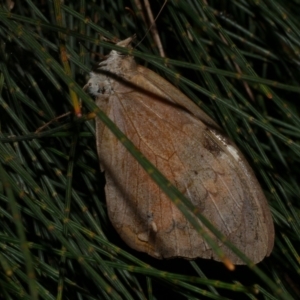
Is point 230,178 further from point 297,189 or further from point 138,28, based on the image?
point 138,28

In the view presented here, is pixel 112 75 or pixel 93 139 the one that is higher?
pixel 112 75

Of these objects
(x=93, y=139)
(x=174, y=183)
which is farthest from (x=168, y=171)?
(x=93, y=139)

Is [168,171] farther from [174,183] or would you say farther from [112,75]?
[112,75]

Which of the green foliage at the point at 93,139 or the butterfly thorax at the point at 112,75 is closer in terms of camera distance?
the green foliage at the point at 93,139

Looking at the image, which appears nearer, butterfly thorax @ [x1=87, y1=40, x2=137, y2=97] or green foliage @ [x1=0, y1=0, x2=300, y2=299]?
green foliage @ [x1=0, y1=0, x2=300, y2=299]
